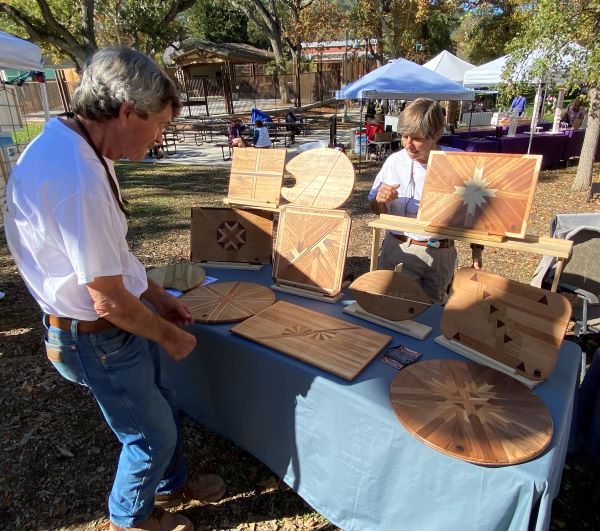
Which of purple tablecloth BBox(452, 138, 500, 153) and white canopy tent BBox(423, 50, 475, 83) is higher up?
white canopy tent BBox(423, 50, 475, 83)

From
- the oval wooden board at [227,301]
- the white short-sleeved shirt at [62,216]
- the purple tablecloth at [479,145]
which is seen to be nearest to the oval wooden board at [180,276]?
the oval wooden board at [227,301]

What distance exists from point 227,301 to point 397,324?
787 mm

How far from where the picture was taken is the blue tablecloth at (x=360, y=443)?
1081 millimetres

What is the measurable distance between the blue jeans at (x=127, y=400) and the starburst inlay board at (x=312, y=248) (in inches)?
30.9

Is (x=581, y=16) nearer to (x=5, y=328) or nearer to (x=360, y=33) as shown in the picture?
(x=5, y=328)

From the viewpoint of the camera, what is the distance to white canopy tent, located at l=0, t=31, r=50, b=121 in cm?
362

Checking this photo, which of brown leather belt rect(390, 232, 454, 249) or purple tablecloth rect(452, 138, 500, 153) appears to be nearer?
brown leather belt rect(390, 232, 454, 249)

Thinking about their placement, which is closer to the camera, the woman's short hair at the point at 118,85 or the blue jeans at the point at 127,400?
the woman's short hair at the point at 118,85

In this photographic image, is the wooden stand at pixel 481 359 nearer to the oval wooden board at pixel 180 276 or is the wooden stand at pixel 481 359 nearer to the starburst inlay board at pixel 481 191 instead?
the starburst inlay board at pixel 481 191

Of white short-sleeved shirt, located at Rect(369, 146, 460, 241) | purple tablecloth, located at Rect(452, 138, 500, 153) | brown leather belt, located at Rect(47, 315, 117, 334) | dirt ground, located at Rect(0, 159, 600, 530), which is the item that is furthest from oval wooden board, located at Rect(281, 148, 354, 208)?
purple tablecloth, located at Rect(452, 138, 500, 153)

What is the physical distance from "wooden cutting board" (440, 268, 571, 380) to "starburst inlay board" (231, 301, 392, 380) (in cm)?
28

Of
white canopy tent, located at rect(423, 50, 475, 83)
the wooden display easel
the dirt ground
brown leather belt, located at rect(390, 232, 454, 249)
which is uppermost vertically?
white canopy tent, located at rect(423, 50, 475, 83)

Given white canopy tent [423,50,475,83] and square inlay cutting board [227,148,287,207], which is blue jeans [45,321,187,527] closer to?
square inlay cutting board [227,148,287,207]

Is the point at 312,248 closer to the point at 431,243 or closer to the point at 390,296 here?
the point at 390,296
